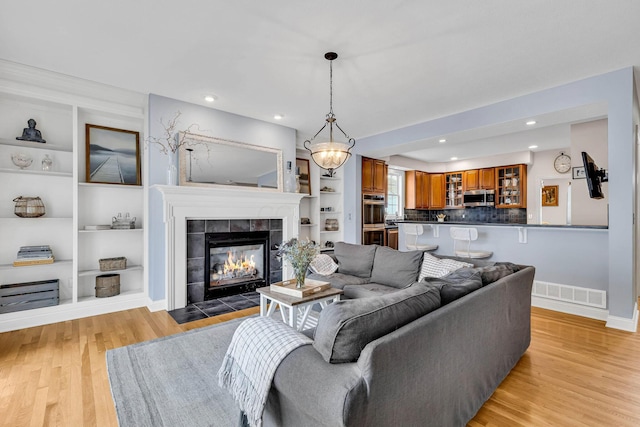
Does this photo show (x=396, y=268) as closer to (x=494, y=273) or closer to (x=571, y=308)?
(x=494, y=273)

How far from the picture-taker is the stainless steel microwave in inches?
311

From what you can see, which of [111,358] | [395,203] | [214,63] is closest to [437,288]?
[111,358]

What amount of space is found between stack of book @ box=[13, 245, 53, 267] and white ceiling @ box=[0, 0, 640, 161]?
6.57 ft

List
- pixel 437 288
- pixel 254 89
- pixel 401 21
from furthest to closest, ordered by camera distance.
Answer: pixel 254 89, pixel 401 21, pixel 437 288

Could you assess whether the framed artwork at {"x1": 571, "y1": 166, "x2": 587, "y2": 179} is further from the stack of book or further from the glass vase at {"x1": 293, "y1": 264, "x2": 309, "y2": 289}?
the stack of book

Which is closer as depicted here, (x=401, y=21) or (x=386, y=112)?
(x=401, y=21)

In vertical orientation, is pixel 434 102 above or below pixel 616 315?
above

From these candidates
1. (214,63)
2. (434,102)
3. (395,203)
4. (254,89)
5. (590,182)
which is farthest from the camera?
(395,203)

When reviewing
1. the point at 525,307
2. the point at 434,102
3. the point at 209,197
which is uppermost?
the point at 434,102

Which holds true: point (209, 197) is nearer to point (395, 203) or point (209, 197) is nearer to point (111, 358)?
point (111, 358)

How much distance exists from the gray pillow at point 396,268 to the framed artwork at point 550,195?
584 centimetres

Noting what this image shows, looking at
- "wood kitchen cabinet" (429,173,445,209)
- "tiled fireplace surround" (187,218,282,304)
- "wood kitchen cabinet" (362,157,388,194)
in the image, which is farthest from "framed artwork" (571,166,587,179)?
"tiled fireplace surround" (187,218,282,304)

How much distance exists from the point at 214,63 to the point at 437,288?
2.94m

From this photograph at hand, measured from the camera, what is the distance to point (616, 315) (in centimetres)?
330
